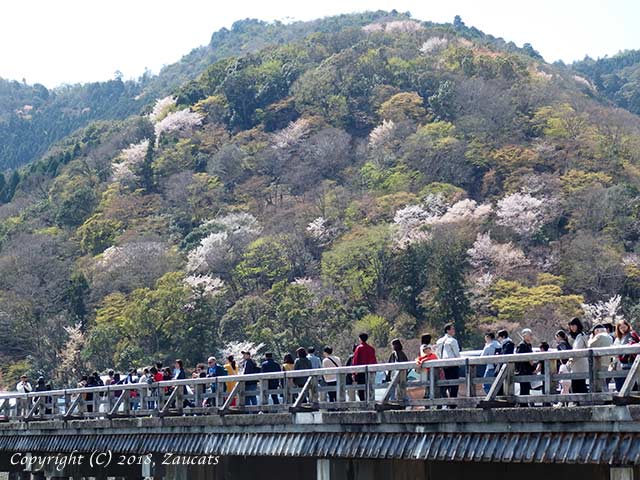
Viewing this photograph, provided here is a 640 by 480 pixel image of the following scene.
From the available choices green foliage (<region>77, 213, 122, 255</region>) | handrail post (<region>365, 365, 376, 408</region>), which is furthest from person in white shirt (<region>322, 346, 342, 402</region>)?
green foliage (<region>77, 213, 122, 255</region>)

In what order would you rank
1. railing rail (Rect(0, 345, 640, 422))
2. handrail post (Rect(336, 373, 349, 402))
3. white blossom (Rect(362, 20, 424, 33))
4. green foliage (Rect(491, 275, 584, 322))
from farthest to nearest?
white blossom (Rect(362, 20, 424, 33)) < green foliage (Rect(491, 275, 584, 322)) < handrail post (Rect(336, 373, 349, 402)) < railing rail (Rect(0, 345, 640, 422))

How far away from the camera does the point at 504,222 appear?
9394cm

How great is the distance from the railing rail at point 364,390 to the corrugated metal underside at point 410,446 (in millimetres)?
462

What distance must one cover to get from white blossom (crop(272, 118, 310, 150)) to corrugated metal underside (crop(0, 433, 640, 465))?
9654 centimetres

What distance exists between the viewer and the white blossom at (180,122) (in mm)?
133500

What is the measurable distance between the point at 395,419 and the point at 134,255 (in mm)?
81259

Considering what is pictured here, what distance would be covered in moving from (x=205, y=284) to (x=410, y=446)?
238ft

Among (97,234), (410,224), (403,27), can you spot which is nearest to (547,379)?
(410,224)

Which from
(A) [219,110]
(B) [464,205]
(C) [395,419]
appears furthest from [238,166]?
(C) [395,419]

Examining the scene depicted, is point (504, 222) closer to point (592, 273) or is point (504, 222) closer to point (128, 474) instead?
point (592, 273)

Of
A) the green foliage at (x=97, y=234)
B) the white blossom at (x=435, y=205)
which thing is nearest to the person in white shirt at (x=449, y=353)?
the white blossom at (x=435, y=205)

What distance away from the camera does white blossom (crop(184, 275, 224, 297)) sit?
289 feet

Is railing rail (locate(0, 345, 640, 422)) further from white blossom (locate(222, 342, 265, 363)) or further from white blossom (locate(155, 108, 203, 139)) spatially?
white blossom (locate(155, 108, 203, 139))

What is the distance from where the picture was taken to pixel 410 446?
751 inches
